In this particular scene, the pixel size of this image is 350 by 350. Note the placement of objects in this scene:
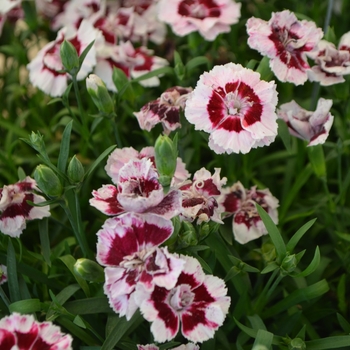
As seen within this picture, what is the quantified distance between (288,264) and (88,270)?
32 centimetres

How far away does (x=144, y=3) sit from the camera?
1.58 meters

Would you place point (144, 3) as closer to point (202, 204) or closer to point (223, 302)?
point (202, 204)

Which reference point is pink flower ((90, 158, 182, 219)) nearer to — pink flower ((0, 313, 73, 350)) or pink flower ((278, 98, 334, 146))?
pink flower ((0, 313, 73, 350))

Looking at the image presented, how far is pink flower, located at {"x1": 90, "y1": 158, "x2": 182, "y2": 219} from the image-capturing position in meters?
0.75

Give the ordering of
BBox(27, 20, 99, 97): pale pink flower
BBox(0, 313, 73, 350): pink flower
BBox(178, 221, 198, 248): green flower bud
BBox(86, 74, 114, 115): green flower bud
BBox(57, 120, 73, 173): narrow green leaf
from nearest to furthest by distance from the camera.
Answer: BBox(0, 313, 73, 350): pink flower
BBox(178, 221, 198, 248): green flower bud
BBox(57, 120, 73, 173): narrow green leaf
BBox(86, 74, 114, 115): green flower bud
BBox(27, 20, 99, 97): pale pink flower

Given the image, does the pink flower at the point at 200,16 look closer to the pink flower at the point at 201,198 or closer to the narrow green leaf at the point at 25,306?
the pink flower at the point at 201,198

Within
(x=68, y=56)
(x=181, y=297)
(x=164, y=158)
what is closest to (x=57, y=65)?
(x=68, y=56)

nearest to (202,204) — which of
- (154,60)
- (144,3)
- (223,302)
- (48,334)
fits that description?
(223,302)

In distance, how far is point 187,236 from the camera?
2.69 feet

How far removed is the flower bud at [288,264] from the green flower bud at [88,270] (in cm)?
29

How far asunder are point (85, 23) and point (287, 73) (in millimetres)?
536

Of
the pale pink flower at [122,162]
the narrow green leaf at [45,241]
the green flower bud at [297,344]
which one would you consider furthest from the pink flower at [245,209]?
the narrow green leaf at [45,241]

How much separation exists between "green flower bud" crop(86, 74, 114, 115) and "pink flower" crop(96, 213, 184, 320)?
350 millimetres

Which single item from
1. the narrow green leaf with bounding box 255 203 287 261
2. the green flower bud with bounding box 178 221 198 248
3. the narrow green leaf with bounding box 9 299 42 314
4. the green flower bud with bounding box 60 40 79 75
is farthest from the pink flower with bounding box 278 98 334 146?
the narrow green leaf with bounding box 9 299 42 314
